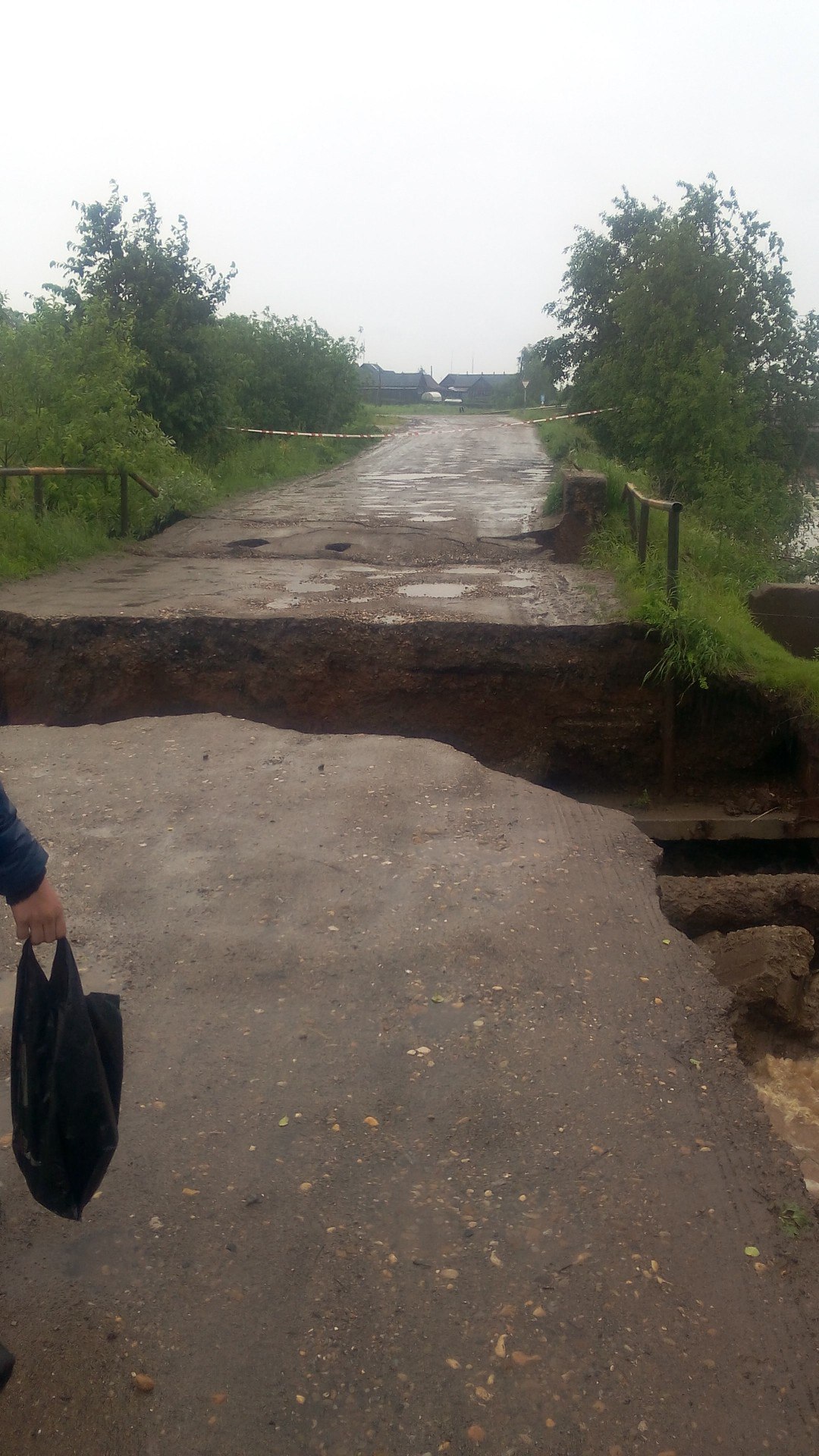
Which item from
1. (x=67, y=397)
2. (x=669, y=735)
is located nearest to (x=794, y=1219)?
(x=669, y=735)

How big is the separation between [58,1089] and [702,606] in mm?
7112

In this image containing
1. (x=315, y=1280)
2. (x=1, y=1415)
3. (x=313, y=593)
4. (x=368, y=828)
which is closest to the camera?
(x=1, y=1415)

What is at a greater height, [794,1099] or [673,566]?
[673,566]

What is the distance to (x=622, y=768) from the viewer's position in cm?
837

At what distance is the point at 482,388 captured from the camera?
103250 mm

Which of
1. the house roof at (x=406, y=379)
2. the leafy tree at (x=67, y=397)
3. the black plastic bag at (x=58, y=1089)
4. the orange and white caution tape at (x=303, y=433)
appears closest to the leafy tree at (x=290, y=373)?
the orange and white caution tape at (x=303, y=433)

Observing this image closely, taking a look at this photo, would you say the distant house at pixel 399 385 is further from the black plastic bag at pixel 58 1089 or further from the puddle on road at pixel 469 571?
the black plastic bag at pixel 58 1089

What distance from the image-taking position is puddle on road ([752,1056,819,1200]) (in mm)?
3551

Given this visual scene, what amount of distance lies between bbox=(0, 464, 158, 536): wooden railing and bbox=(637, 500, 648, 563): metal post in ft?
18.8

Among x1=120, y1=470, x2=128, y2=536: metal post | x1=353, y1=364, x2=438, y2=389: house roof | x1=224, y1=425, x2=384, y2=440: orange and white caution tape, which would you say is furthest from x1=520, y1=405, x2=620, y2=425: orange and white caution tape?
x1=353, y1=364, x2=438, y2=389: house roof

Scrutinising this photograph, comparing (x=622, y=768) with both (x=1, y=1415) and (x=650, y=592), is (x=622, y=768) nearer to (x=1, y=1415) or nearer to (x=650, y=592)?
(x=650, y=592)

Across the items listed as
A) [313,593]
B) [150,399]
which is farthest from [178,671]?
[150,399]

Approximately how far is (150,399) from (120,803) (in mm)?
13969

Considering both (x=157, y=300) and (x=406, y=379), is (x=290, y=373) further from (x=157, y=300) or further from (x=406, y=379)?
(x=406, y=379)
